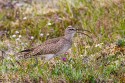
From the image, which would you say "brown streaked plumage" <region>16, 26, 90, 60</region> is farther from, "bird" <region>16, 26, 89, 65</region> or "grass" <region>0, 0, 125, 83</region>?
"grass" <region>0, 0, 125, 83</region>

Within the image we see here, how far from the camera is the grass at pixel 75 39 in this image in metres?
7.69

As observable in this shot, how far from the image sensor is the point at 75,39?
1083 centimetres

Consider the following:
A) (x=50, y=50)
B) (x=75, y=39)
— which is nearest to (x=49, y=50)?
(x=50, y=50)

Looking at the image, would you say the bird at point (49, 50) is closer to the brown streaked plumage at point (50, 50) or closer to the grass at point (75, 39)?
the brown streaked plumage at point (50, 50)

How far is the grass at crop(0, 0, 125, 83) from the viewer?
7688 mm

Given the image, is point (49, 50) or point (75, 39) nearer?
point (49, 50)

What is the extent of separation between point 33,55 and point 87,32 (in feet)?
8.18

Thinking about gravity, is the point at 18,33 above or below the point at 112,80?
below

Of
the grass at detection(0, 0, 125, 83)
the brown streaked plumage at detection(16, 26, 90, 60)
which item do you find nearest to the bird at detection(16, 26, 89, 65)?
the brown streaked plumage at detection(16, 26, 90, 60)

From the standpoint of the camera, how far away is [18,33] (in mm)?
11664

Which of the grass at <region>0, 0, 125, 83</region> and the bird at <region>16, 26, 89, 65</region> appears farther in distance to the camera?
the bird at <region>16, 26, 89, 65</region>

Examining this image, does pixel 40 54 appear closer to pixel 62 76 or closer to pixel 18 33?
pixel 62 76

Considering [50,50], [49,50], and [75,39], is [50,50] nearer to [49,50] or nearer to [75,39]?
[49,50]

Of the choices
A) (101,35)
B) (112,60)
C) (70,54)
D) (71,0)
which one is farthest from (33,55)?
(71,0)
